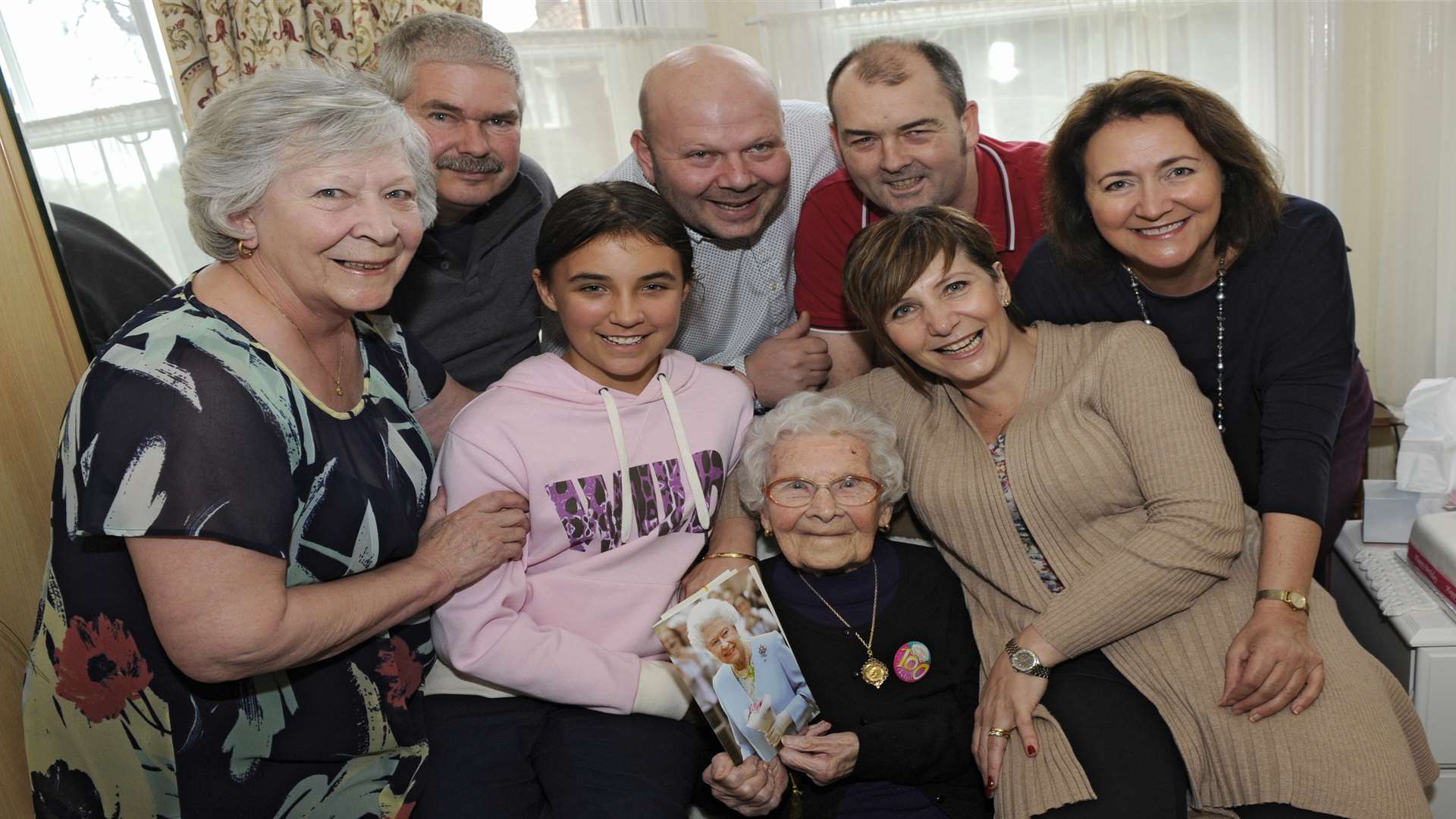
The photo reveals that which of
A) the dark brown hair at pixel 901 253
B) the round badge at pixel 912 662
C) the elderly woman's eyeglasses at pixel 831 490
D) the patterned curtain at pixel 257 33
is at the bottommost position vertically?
the round badge at pixel 912 662

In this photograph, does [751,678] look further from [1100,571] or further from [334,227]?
[334,227]

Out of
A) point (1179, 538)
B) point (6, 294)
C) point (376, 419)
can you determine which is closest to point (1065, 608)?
point (1179, 538)

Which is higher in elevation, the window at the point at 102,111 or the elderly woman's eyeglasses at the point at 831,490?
the window at the point at 102,111

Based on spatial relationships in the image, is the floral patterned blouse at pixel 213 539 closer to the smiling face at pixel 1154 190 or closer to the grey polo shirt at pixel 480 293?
the grey polo shirt at pixel 480 293

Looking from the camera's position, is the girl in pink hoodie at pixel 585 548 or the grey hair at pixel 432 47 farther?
the grey hair at pixel 432 47

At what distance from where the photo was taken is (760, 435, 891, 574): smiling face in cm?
185

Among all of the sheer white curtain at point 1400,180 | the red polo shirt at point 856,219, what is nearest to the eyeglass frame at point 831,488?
the red polo shirt at point 856,219

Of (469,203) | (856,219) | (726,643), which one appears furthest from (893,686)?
(469,203)

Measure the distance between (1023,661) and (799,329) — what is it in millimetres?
1013

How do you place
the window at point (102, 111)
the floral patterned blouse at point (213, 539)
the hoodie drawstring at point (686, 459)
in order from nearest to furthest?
the floral patterned blouse at point (213, 539) < the hoodie drawstring at point (686, 459) < the window at point (102, 111)

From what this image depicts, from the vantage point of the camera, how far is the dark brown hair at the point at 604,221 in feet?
6.15

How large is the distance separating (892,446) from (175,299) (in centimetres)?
124

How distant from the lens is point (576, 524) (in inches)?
73.7

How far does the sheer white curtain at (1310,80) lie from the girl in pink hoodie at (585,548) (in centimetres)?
223
